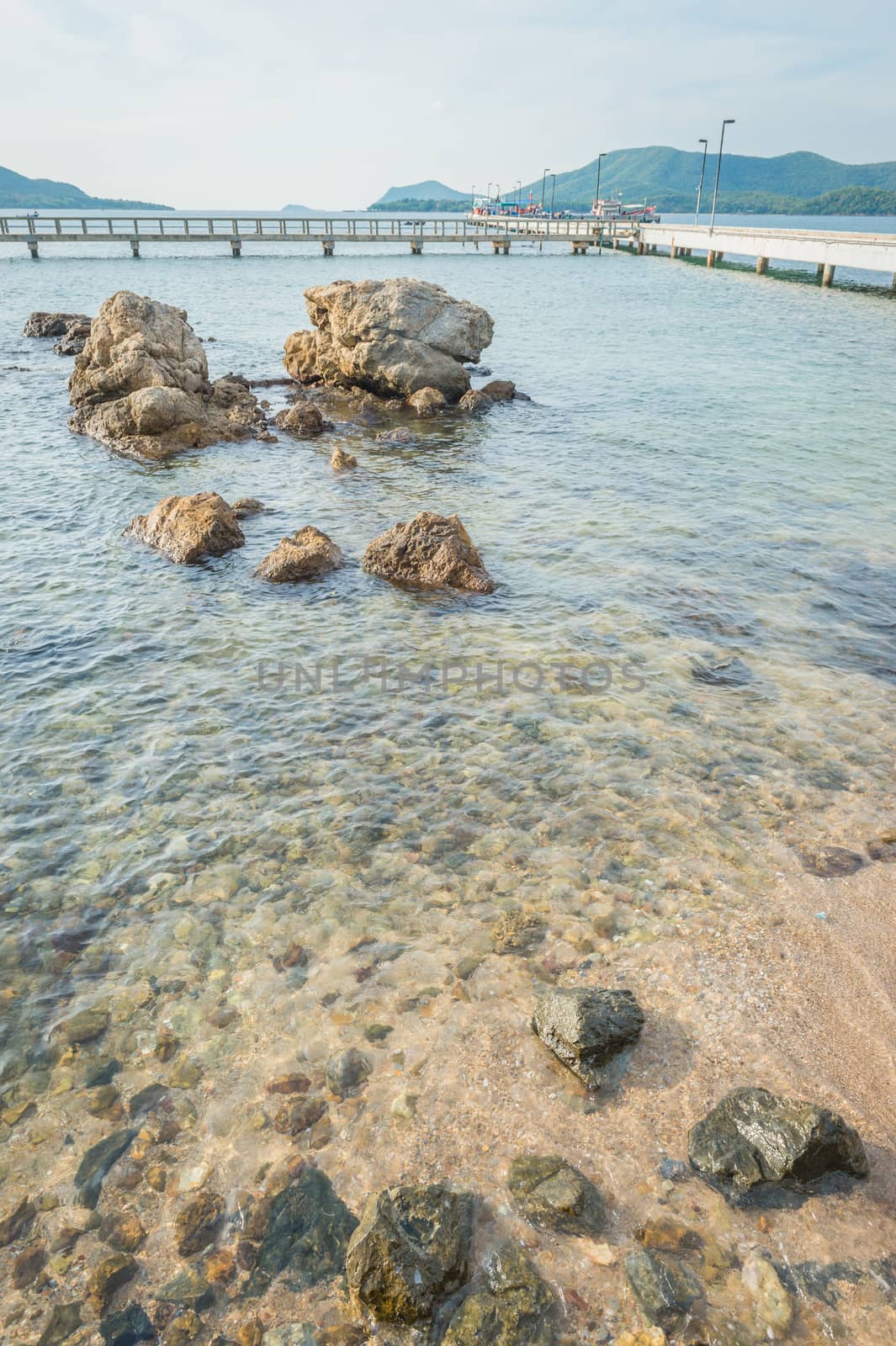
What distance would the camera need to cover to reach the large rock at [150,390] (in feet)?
65.7

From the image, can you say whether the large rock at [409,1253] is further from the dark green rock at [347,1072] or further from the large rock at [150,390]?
Answer: the large rock at [150,390]

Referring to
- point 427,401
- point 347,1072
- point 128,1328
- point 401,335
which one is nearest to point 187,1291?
point 128,1328

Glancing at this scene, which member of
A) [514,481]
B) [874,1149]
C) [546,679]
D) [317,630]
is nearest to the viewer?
[874,1149]

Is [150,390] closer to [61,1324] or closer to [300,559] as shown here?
[300,559]

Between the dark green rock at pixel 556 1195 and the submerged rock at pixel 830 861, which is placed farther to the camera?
the submerged rock at pixel 830 861

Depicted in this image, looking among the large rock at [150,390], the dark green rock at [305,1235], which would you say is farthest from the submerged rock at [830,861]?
the large rock at [150,390]

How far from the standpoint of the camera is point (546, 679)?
980 cm

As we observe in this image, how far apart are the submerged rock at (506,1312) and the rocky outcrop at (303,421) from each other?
20100 mm

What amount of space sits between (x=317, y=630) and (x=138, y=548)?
4.80 meters

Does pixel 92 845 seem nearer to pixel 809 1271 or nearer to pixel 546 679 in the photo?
pixel 546 679

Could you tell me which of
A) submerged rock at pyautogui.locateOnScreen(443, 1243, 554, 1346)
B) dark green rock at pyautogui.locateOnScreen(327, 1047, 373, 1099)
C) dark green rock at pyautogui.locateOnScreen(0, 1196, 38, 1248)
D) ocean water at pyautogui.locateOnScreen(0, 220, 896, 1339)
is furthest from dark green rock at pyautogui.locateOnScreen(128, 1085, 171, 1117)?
submerged rock at pyautogui.locateOnScreen(443, 1243, 554, 1346)

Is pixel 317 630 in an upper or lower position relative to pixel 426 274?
lower

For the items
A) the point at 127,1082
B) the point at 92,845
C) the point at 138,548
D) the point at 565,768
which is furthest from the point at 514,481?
the point at 127,1082

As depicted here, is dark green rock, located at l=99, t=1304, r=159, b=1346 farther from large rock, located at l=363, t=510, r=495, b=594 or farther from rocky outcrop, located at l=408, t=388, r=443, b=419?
rocky outcrop, located at l=408, t=388, r=443, b=419
